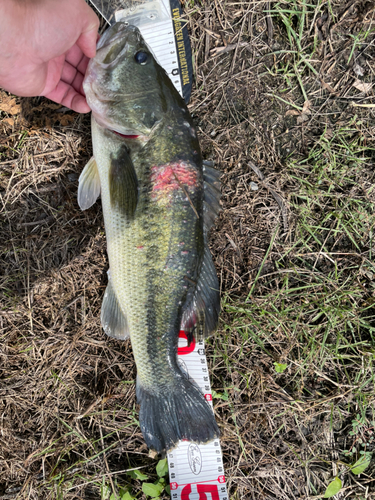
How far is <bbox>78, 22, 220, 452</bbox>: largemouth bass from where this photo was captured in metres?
2.19

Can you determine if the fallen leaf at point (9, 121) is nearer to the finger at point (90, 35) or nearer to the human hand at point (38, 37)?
the human hand at point (38, 37)

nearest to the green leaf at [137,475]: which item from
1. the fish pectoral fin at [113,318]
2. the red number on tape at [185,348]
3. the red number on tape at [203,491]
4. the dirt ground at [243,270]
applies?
the dirt ground at [243,270]

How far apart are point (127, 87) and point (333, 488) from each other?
3.73 meters

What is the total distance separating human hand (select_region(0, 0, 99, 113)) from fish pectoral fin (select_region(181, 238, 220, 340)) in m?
1.75

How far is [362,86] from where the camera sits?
10.2 feet

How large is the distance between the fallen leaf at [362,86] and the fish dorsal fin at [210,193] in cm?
186

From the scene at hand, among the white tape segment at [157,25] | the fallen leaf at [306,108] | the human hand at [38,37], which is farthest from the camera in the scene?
the fallen leaf at [306,108]

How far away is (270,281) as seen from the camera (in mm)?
3031

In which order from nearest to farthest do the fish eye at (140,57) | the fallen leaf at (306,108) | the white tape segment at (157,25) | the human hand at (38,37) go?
the human hand at (38,37)
the fish eye at (140,57)
the white tape segment at (157,25)
the fallen leaf at (306,108)

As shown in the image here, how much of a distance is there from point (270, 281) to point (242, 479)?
5.80 ft

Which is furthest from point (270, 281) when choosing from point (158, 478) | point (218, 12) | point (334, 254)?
point (218, 12)

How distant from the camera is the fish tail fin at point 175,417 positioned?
2.39 m

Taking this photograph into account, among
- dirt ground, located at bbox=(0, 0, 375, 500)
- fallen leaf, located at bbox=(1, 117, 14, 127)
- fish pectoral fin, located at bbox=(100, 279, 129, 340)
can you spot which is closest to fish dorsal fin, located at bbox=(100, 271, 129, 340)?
fish pectoral fin, located at bbox=(100, 279, 129, 340)

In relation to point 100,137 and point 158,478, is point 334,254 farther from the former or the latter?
point 158,478
